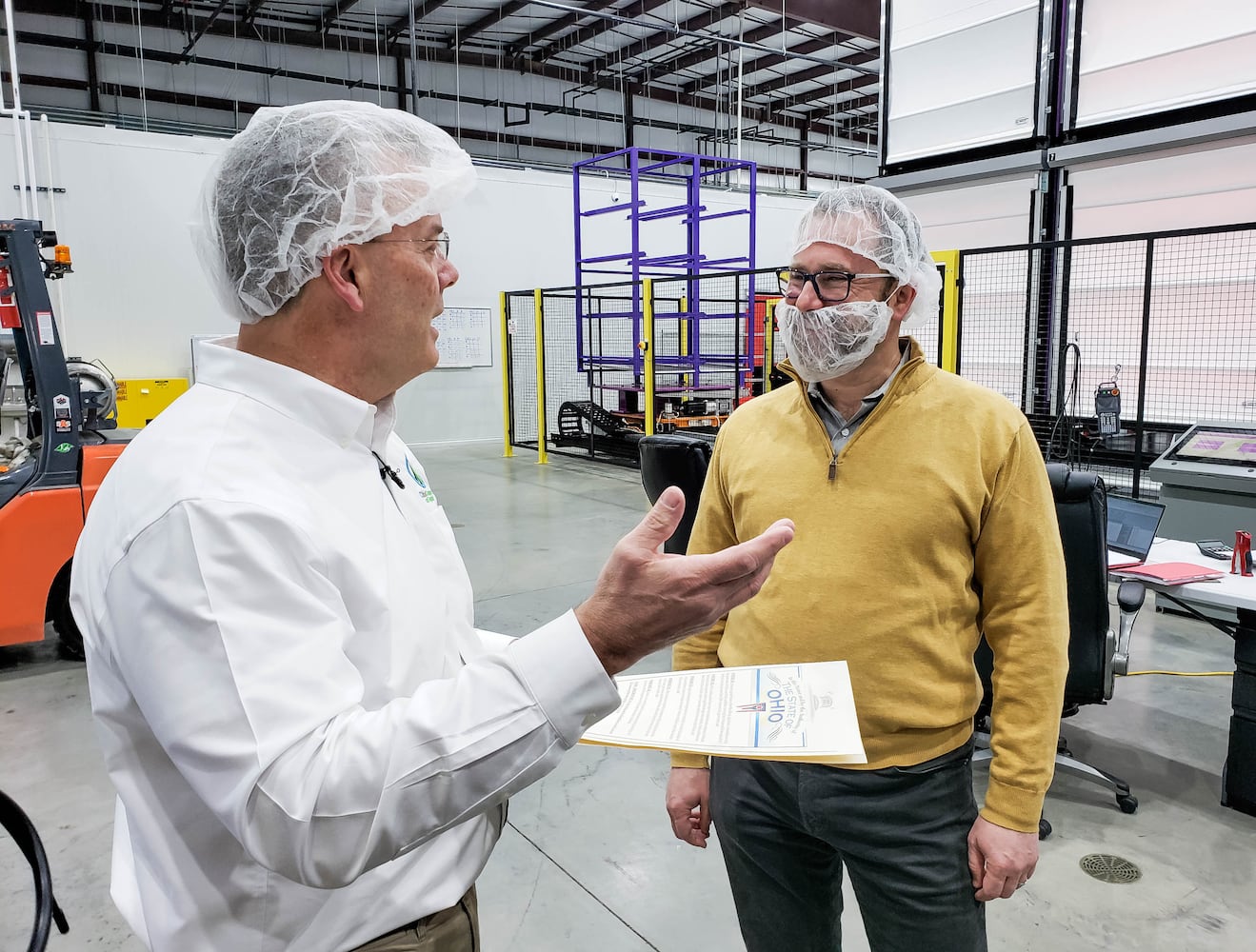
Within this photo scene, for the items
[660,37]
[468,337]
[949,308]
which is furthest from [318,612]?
[660,37]

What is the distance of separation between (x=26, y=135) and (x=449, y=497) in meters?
5.93

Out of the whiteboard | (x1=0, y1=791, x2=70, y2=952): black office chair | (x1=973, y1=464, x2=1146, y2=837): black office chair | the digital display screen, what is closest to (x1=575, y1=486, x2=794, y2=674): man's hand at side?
(x1=0, y1=791, x2=70, y2=952): black office chair

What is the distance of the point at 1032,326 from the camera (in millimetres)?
6148

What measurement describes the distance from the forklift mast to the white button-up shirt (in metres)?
3.83

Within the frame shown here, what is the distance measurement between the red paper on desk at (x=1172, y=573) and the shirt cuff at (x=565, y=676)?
2757 mm

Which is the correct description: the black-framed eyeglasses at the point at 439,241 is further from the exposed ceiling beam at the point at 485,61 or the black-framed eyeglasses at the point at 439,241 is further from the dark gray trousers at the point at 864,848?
the exposed ceiling beam at the point at 485,61

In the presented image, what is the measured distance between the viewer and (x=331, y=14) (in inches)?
425

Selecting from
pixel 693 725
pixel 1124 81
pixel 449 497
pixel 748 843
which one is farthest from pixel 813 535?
pixel 449 497

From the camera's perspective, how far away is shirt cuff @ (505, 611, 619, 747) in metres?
0.77

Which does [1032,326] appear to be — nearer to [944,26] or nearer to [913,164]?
[913,164]

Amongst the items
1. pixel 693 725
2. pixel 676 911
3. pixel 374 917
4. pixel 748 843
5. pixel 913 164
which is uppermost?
pixel 913 164

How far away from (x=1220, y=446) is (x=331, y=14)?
36.1 ft

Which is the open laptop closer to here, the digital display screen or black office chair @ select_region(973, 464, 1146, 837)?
black office chair @ select_region(973, 464, 1146, 837)

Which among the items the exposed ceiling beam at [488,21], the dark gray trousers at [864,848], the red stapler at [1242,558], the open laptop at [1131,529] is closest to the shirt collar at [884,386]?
the dark gray trousers at [864,848]
